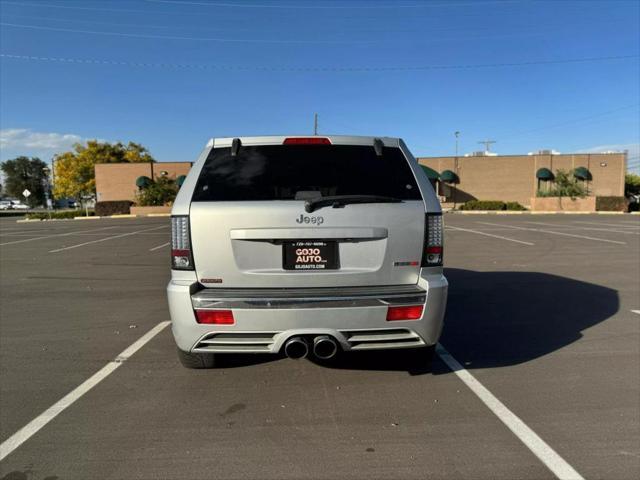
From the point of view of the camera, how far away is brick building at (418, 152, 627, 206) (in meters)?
40.9

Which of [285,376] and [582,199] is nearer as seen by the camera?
[285,376]

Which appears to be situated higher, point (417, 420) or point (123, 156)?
point (123, 156)

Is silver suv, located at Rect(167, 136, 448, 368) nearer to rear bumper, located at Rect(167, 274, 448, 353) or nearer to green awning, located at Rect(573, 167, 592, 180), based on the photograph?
rear bumper, located at Rect(167, 274, 448, 353)

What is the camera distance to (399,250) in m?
3.46

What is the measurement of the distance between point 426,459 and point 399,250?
139 cm

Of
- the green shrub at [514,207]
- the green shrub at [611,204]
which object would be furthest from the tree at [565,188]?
the green shrub at [514,207]

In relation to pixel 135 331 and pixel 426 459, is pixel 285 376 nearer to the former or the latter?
pixel 426 459

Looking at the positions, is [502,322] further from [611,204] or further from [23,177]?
[23,177]

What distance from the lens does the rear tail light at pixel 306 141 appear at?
3803 millimetres

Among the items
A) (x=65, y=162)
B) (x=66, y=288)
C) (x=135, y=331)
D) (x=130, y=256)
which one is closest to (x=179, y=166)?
(x=65, y=162)

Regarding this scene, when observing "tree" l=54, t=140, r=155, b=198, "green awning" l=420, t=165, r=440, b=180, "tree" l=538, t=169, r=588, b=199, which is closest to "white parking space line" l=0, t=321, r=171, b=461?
"green awning" l=420, t=165, r=440, b=180

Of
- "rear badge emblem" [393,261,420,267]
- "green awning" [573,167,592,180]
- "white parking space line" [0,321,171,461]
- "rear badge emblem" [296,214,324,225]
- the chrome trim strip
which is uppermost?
"green awning" [573,167,592,180]

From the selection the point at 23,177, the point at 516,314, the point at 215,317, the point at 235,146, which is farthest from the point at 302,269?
the point at 23,177

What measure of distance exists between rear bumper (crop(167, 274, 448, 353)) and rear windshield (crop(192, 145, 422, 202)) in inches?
27.7
